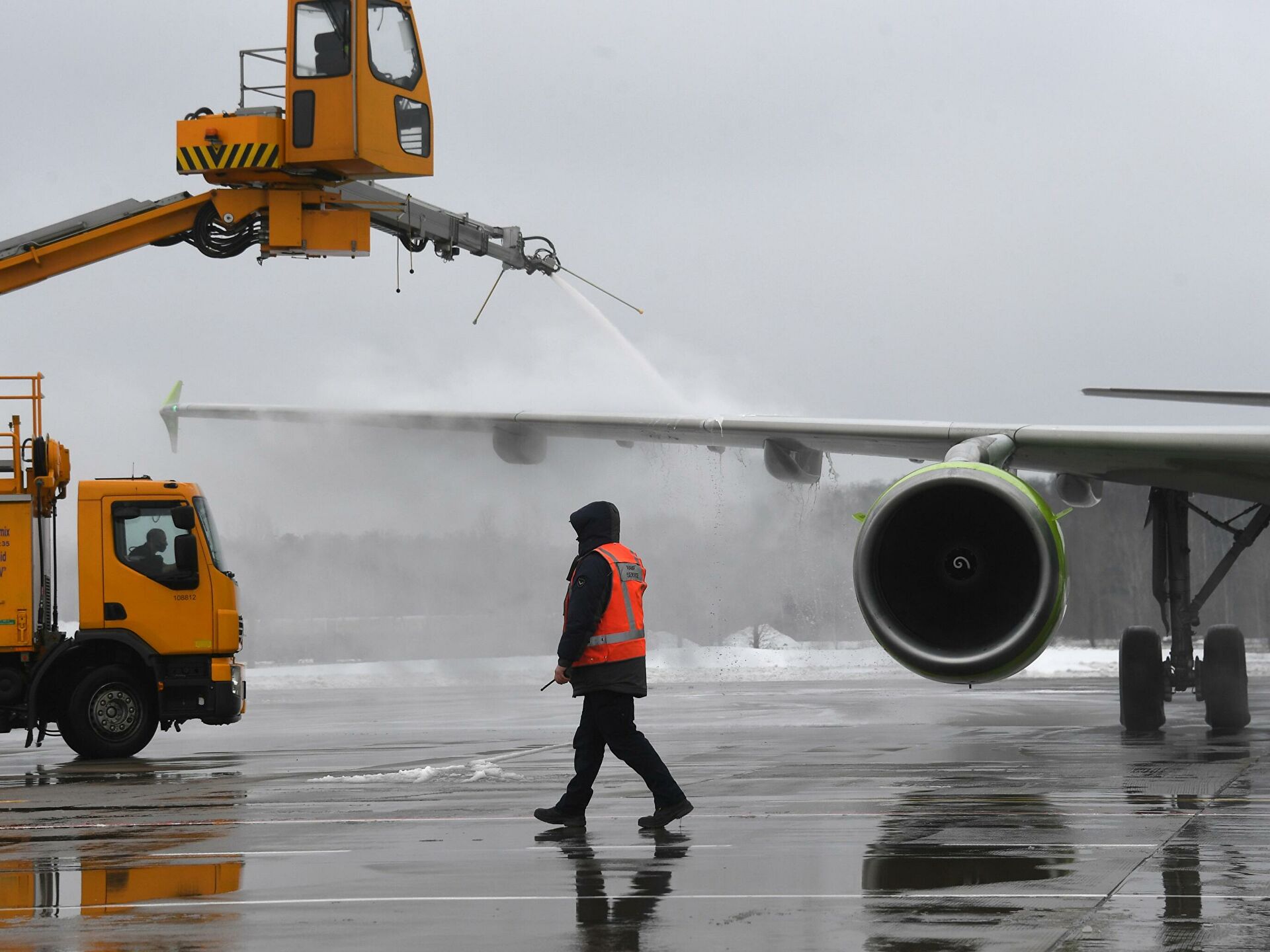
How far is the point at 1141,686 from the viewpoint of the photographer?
50.6ft

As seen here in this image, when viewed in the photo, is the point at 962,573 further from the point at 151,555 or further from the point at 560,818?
the point at 151,555

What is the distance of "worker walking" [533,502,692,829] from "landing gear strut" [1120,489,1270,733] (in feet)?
24.0

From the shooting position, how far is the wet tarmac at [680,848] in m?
6.23

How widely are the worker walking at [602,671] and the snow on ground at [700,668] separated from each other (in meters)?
20.7

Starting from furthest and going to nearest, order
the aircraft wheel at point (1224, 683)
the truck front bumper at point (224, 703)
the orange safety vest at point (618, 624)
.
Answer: the truck front bumper at point (224, 703) → the aircraft wheel at point (1224, 683) → the orange safety vest at point (618, 624)

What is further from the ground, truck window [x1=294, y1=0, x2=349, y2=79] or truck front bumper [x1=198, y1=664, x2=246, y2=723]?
truck window [x1=294, y1=0, x2=349, y2=79]

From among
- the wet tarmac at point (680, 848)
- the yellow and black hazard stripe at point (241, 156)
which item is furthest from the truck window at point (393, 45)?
the wet tarmac at point (680, 848)

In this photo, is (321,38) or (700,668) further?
(700,668)

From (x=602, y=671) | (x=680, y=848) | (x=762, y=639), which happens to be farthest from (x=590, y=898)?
(x=762, y=639)

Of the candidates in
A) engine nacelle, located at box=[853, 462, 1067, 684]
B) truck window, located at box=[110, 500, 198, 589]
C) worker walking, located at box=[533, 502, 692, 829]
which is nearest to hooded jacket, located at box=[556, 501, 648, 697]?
worker walking, located at box=[533, 502, 692, 829]

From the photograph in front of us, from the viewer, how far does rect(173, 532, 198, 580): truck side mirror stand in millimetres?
16391

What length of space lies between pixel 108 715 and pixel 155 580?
1.34m

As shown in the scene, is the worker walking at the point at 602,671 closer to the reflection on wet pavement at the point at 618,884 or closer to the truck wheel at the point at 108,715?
the reflection on wet pavement at the point at 618,884

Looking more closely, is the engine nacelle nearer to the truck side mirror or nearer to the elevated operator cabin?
the elevated operator cabin
